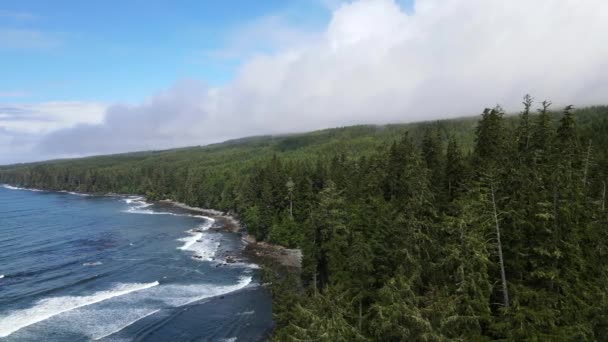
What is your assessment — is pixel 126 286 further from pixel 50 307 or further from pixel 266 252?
pixel 266 252

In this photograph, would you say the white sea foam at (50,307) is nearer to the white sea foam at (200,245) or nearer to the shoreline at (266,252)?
the white sea foam at (200,245)

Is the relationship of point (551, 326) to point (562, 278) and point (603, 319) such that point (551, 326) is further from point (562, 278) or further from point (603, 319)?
point (562, 278)

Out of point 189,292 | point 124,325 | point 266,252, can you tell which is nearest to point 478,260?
point 124,325

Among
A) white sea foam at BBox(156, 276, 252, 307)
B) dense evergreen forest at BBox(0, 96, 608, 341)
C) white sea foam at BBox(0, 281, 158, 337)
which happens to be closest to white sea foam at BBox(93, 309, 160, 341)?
white sea foam at BBox(156, 276, 252, 307)

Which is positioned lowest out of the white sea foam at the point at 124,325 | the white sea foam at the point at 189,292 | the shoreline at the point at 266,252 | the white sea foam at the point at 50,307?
the shoreline at the point at 266,252

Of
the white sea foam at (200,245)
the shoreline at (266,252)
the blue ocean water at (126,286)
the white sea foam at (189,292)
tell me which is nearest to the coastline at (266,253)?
the shoreline at (266,252)

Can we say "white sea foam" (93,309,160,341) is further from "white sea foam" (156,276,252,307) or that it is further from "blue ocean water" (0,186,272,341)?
"white sea foam" (156,276,252,307)
